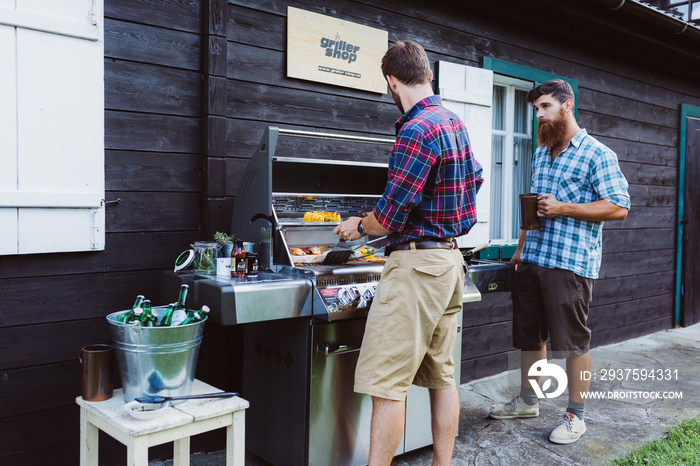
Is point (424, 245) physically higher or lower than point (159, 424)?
higher

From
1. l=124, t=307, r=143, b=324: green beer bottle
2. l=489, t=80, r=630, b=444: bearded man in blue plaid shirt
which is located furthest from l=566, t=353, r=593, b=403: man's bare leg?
l=124, t=307, r=143, b=324: green beer bottle

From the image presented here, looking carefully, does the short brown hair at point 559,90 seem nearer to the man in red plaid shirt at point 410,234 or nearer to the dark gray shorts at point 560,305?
the dark gray shorts at point 560,305

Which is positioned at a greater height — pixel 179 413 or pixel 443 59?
pixel 443 59

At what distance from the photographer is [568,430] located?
3.38 metres

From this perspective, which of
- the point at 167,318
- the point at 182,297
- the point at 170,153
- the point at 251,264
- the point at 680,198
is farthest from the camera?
the point at 680,198

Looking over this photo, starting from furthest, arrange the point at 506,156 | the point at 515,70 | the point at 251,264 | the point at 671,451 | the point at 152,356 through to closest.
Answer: the point at 506,156, the point at 515,70, the point at 671,451, the point at 251,264, the point at 152,356

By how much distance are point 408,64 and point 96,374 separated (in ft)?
5.87

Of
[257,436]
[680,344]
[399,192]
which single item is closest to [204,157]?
[399,192]

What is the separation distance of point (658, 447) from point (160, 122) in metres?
3.24

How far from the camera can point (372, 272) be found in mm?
2852

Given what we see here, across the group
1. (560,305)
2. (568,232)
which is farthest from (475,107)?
(560,305)

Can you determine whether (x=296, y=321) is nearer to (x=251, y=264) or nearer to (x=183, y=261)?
(x=251, y=264)

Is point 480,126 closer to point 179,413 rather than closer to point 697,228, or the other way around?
point 179,413

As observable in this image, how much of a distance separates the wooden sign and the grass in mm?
2694
